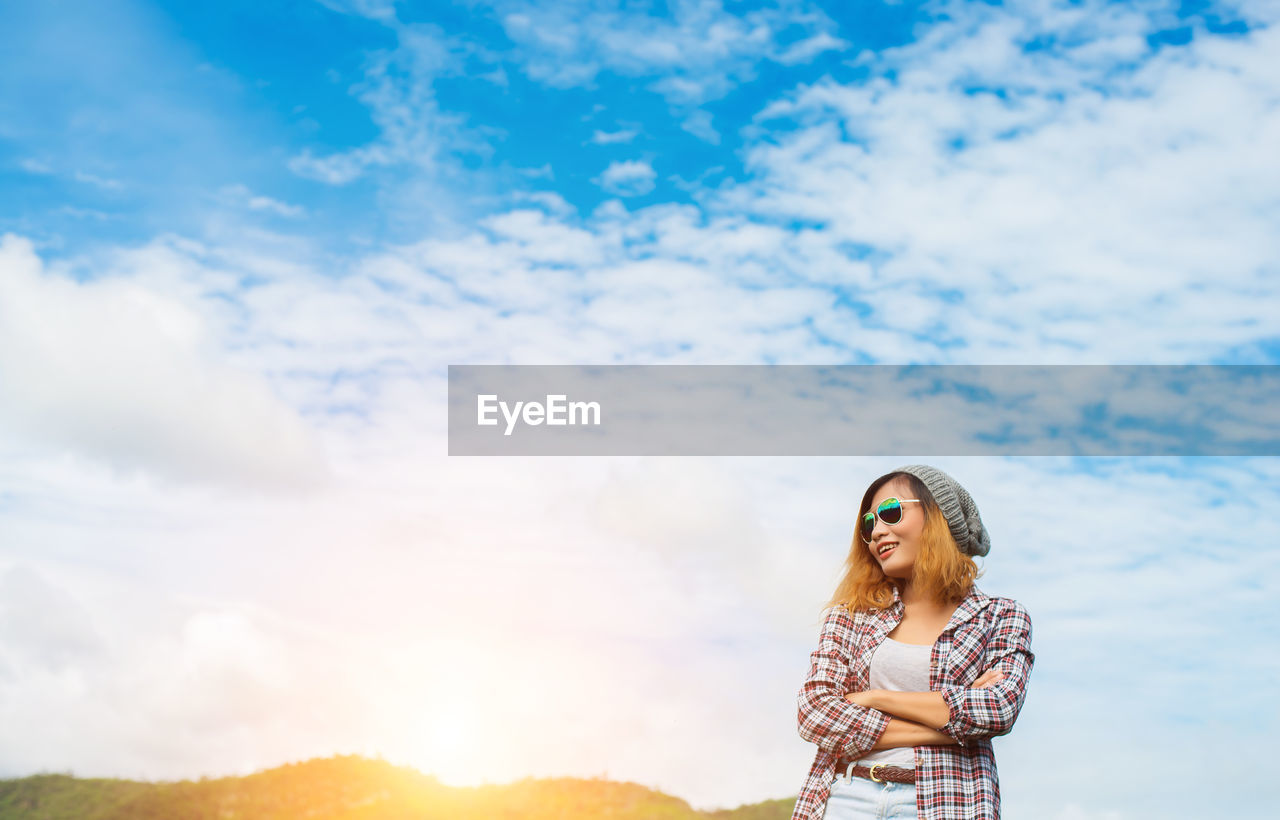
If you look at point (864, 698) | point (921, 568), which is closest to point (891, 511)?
point (921, 568)

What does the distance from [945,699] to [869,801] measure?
0.61m

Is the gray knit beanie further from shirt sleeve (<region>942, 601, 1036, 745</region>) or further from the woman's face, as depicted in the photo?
shirt sleeve (<region>942, 601, 1036, 745</region>)

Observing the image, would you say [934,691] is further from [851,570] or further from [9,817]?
[9,817]

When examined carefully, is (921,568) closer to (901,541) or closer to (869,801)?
(901,541)

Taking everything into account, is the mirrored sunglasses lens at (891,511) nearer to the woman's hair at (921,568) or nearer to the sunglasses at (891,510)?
the sunglasses at (891,510)

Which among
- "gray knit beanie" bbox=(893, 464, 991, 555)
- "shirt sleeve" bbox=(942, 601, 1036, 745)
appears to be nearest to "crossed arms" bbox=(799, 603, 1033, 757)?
"shirt sleeve" bbox=(942, 601, 1036, 745)

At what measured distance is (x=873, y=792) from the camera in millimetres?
4637

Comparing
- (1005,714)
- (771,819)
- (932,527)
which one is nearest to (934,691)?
(1005,714)

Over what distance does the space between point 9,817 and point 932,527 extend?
21.1m

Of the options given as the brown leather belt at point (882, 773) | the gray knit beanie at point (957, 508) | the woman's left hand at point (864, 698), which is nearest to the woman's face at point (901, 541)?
the gray knit beanie at point (957, 508)

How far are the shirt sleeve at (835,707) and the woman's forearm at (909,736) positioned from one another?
1.7 inches

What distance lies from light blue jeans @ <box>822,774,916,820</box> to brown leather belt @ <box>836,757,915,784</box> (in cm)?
2

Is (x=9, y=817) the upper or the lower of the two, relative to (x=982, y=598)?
lower

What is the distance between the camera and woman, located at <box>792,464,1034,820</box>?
458cm
